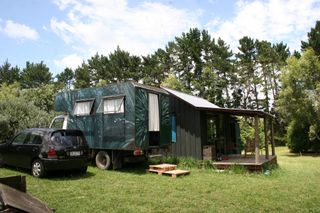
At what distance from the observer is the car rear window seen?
30.8 feet

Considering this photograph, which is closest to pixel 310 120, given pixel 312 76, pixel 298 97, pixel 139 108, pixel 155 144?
pixel 298 97

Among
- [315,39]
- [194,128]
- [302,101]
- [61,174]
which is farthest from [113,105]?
[315,39]

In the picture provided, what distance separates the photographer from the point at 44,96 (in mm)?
29547

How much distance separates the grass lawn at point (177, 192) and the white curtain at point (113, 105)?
2349 millimetres

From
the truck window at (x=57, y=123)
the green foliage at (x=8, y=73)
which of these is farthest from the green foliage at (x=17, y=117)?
the green foliage at (x=8, y=73)

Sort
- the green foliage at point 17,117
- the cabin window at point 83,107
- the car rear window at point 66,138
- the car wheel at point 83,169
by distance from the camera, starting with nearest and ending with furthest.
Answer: the car rear window at point 66,138 → the car wheel at point 83,169 → the cabin window at point 83,107 → the green foliage at point 17,117

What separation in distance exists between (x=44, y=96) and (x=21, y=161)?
68.3 feet

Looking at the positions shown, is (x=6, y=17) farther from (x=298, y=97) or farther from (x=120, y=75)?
(x=120, y=75)

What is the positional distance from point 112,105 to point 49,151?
3.24m

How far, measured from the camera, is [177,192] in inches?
308

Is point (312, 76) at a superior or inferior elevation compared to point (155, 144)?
superior

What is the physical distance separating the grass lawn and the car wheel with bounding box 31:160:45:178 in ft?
1.04

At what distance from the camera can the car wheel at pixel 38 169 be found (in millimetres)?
9250

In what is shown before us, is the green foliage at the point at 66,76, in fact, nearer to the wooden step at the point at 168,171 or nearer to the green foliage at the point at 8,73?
the green foliage at the point at 8,73
